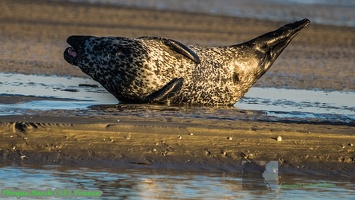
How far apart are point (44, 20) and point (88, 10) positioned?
273 centimetres

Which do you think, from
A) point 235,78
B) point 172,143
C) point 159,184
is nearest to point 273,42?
point 235,78

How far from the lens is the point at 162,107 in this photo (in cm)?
1079

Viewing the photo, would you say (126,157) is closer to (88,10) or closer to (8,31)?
(8,31)

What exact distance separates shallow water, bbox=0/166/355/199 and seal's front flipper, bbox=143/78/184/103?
8.31ft

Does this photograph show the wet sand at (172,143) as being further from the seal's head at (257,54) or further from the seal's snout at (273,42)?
the seal's snout at (273,42)

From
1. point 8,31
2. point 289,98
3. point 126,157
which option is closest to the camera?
point 126,157

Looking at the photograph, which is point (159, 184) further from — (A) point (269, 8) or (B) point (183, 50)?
(A) point (269, 8)

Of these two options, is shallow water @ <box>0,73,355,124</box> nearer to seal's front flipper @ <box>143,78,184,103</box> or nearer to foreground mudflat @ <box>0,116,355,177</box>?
seal's front flipper @ <box>143,78,184,103</box>

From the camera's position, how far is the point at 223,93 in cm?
1155

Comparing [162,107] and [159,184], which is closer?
[159,184]

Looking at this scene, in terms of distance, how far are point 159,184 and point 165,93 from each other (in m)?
3.13

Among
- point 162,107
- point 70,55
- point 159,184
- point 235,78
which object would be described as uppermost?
point 70,55

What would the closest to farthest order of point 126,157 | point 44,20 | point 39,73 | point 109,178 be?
point 109,178 < point 126,157 < point 39,73 < point 44,20

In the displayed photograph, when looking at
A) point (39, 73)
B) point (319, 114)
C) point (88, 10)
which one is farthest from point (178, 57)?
point (88, 10)
